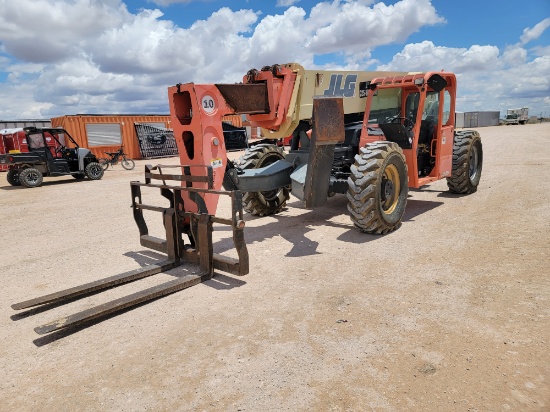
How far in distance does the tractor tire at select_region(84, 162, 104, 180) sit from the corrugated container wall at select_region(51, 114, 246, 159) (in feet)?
28.6

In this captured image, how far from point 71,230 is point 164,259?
321cm

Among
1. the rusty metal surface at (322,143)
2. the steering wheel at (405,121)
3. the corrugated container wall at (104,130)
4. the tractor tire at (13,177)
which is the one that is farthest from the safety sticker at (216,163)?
the corrugated container wall at (104,130)

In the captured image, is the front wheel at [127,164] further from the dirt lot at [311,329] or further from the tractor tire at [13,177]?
the dirt lot at [311,329]

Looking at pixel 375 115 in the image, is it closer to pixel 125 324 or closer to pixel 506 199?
pixel 506 199

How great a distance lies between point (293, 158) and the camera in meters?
6.91

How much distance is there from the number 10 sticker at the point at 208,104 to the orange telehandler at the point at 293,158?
12 millimetres

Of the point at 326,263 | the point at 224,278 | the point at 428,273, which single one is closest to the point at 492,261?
the point at 428,273

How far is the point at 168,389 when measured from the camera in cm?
277

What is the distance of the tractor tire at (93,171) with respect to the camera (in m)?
16.0

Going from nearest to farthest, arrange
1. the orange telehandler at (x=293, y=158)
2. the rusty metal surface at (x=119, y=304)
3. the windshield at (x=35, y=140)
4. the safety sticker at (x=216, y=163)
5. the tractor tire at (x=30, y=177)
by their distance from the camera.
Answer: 1. the rusty metal surface at (x=119, y=304)
2. the orange telehandler at (x=293, y=158)
3. the safety sticker at (x=216, y=163)
4. the tractor tire at (x=30, y=177)
5. the windshield at (x=35, y=140)

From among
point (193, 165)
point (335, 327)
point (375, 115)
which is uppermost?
point (375, 115)

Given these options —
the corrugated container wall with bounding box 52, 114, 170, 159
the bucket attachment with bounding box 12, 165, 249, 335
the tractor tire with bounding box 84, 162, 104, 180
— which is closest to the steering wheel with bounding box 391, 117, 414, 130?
the bucket attachment with bounding box 12, 165, 249, 335

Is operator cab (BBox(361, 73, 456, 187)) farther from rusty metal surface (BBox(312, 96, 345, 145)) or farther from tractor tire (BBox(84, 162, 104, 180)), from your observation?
tractor tire (BBox(84, 162, 104, 180))

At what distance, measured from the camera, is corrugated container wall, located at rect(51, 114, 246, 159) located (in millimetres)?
23812
